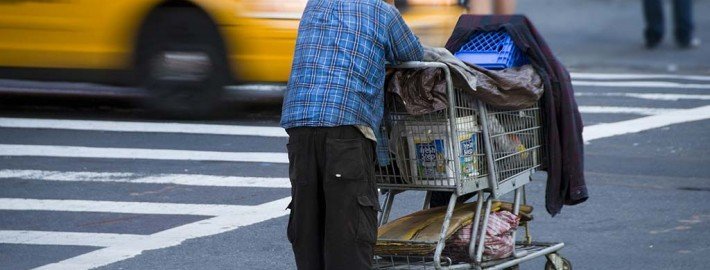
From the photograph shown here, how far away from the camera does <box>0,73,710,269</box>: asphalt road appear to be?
7383mm

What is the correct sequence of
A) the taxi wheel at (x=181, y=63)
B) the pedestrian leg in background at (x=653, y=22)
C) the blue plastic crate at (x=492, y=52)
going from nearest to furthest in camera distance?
the blue plastic crate at (x=492, y=52), the taxi wheel at (x=181, y=63), the pedestrian leg in background at (x=653, y=22)

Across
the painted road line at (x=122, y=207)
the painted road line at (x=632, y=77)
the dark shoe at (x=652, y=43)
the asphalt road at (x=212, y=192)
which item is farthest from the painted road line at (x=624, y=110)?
the dark shoe at (x=652, y=43)

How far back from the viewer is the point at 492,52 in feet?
19.9

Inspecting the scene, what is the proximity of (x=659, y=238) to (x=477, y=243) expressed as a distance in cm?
205

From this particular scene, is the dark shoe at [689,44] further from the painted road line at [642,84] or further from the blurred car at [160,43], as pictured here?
the blurred car at [160,43]

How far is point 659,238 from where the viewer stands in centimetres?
765

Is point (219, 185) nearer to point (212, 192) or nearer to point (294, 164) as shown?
point (212, 192)

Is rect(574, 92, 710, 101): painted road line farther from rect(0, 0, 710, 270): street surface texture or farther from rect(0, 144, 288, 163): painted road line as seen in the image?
rect(0, 144, 288, 163): painted road line

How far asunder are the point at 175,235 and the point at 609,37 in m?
13.5

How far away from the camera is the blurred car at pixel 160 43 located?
37.9ft

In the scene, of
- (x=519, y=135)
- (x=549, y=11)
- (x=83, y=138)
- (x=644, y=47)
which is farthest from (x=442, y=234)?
(x=549, y=11)

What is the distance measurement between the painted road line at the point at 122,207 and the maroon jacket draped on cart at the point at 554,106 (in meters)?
2.73

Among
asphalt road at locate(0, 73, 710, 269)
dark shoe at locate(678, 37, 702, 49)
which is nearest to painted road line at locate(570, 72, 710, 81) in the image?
dark shoe at locate(678, 37, 702, 49)

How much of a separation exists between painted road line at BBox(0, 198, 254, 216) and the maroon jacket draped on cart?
8.96ft
